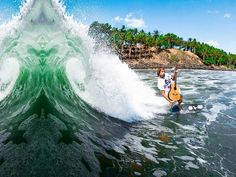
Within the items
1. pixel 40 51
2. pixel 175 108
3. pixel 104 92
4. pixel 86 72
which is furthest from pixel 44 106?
pixel 175 108

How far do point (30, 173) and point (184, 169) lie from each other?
3.36 metres

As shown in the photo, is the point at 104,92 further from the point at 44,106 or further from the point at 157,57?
the point at 157,57

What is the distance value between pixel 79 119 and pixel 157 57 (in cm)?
13483

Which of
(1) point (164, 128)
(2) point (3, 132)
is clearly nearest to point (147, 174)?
(2) point (3, 132)

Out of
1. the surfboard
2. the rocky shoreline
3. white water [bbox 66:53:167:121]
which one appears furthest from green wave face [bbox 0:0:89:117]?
the rocky shoreline

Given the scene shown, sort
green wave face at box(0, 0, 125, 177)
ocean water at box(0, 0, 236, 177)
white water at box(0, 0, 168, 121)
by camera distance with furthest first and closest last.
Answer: white water at box(0, 0, 168, 121)
ocean water at box(0, 0, 236, 177)
green wave face at box(0, 0, 125, 177)

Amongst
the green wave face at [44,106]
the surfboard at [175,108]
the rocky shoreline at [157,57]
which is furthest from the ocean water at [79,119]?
the rocky shoreline at [157,57]

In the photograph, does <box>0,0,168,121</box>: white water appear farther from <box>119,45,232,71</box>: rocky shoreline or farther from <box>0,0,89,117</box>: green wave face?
<box>119,45,232,71</box>: rocky shoreline

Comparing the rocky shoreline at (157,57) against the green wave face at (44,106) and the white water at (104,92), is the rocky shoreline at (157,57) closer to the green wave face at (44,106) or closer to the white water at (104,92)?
the white water at (104,92)

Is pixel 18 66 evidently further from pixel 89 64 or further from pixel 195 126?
pixel 195 126

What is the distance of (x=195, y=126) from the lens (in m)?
12.5

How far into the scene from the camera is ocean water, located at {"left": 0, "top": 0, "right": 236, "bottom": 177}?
23.2 ft

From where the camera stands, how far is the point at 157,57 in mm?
143375

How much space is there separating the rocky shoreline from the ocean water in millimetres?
104107
